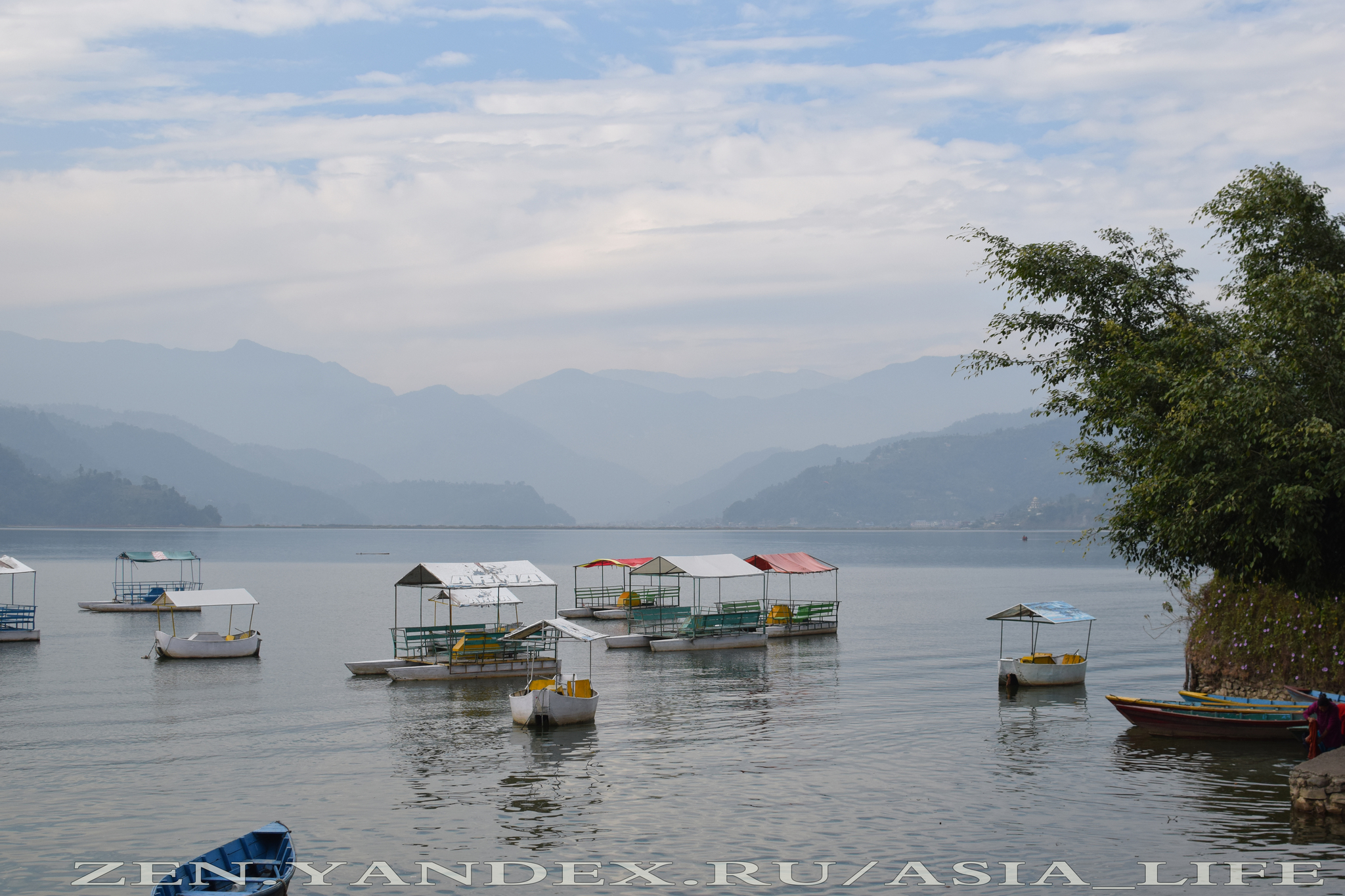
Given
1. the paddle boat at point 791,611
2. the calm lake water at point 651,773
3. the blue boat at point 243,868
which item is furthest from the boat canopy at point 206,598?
the blue boat at point 243,868

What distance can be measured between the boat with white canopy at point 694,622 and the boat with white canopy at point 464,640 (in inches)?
255

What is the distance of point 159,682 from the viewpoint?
149 feet

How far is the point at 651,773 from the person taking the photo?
2723cm

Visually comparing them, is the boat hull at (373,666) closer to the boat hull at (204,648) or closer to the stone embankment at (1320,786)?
the boat hull at (204,648)

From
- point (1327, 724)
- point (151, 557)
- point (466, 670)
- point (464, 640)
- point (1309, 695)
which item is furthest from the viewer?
point (151, 557)

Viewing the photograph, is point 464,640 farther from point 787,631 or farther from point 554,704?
point 787,631

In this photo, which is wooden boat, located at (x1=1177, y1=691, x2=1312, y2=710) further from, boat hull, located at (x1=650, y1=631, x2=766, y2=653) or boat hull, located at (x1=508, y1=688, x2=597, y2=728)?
boat hull, located at (x1=650, y1=631, x2=766, y2=653)

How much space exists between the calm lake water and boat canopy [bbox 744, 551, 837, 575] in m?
8.76

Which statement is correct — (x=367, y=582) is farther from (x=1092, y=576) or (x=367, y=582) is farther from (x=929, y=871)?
(x=929, y=871)

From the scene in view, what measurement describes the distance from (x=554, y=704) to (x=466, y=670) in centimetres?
1225

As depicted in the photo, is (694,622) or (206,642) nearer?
(206,642)

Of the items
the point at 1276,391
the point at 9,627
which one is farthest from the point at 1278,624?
the point at 9,627

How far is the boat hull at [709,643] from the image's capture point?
55.2 m

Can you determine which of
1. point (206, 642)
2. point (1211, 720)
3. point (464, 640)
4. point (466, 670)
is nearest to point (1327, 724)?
point (1211, 720)
